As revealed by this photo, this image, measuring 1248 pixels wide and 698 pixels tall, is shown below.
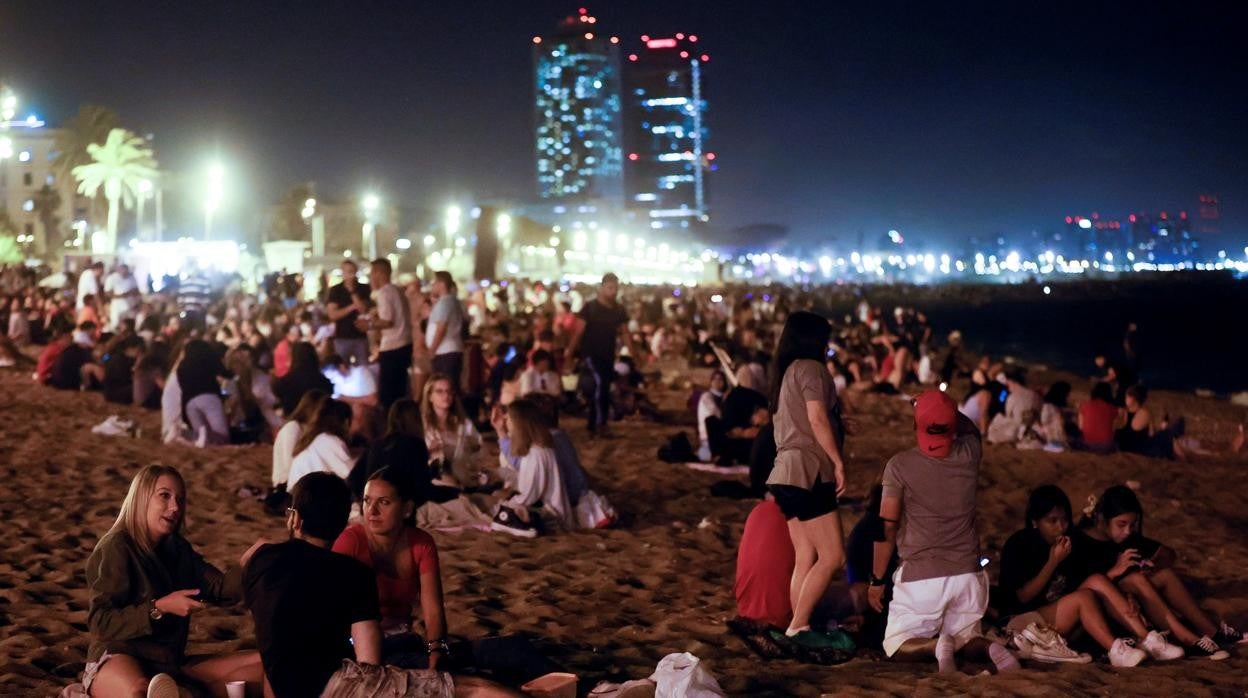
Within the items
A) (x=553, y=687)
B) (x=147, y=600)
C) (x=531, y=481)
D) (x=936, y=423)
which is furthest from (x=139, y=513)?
(x=531, y=481)

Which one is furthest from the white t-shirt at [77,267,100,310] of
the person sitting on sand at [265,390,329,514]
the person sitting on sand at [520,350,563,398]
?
the person sitting on sand at [265,390,329,514]

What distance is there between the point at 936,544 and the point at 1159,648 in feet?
4.27

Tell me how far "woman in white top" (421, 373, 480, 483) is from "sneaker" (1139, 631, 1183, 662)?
5108mm

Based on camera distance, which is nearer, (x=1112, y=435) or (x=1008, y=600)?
(x=1008, y=600)

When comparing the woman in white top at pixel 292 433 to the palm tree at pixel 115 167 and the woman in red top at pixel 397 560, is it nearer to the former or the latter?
the woman in red top at pixel 397 560

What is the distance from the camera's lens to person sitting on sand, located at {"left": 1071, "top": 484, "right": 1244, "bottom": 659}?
6.32m

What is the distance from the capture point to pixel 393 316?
455 inches

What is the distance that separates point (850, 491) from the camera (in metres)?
11.1

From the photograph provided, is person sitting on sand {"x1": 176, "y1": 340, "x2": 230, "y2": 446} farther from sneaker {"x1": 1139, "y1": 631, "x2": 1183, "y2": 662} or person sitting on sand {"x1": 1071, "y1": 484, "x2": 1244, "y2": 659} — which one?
sneaker {"x1": 1139, "y1": 631, "x2": 1183, "y2": 662}

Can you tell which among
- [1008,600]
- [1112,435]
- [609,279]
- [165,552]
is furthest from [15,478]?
[1112,435]

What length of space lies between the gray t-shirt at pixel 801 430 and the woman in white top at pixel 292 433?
3.60 m

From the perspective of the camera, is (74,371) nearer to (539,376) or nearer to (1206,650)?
(539,376)

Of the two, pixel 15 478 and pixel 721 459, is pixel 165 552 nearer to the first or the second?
pixel 15 478

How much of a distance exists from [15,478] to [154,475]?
6547 millimetres
